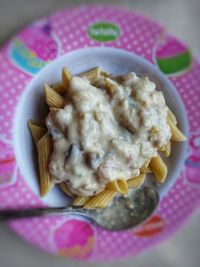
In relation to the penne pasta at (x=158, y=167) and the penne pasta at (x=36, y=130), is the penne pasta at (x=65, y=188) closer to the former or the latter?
the penne pasta at (x=36, y=130)

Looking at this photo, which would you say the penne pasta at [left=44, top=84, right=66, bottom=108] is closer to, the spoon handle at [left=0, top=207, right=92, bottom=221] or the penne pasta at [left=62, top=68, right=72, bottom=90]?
the penne pasta at [left=62, top=68, right=72, bottom=90]

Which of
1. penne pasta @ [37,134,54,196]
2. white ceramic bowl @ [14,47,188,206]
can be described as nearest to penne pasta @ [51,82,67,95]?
white ceramic bowl @ [14,47,188,206]

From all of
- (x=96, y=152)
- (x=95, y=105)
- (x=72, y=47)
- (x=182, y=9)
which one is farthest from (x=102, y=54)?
(x=182, y=9)

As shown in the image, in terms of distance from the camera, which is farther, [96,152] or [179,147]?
[179,147]

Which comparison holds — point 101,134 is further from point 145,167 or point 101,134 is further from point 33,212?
point 33,212

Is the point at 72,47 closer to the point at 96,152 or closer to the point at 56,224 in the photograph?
the point at 96,152

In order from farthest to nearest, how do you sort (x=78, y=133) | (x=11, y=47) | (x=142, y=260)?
1. (x=142, y=260)
2. (x=11, y=47)
3. (x=78, y=133)

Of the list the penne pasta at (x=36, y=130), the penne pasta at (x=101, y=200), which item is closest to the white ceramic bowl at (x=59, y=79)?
the penne pasta at (x=36, y=130)
